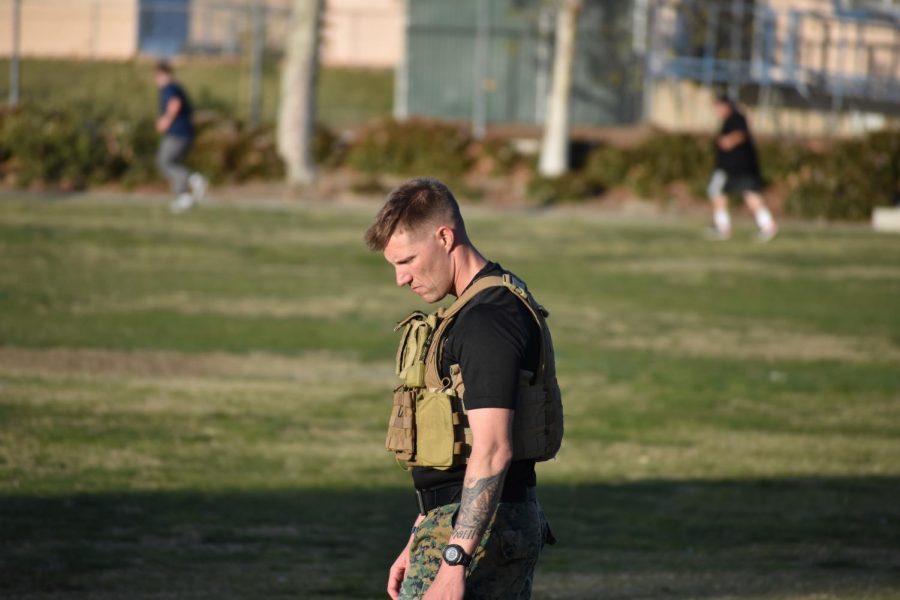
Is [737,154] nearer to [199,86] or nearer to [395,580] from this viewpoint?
[395,580]

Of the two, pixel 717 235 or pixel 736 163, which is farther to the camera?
pixel 717 235

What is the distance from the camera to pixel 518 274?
17.4m

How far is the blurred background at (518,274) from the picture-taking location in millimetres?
7547

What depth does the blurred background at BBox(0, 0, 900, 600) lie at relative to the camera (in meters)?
7.55

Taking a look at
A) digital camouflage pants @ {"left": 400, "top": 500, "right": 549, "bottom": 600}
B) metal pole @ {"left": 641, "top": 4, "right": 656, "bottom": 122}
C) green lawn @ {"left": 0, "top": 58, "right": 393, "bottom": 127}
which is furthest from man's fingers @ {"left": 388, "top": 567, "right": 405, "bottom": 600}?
metal pole @ {"left": 641, "top": 4, "right": 656, "bottom": 122}

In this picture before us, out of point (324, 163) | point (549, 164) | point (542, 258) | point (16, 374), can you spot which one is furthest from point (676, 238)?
point (16, 374)

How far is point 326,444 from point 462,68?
2366cm

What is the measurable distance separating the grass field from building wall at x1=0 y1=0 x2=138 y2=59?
830 inches

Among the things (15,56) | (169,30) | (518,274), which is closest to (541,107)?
(15,56)

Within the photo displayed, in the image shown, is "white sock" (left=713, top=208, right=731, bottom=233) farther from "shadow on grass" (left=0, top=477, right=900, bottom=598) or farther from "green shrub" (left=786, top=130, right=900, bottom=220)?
"shadow on grass" (left=0, top=477, right=900, bottom=598)

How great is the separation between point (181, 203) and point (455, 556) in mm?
19935

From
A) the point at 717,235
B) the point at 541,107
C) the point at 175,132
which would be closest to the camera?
the point at 717,235

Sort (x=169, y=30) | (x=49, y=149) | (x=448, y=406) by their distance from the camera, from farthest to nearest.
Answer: (x=169, y=30), (x=49, y=149), (x=448, y=406)

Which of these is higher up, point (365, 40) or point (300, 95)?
point (365, 40)
